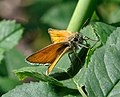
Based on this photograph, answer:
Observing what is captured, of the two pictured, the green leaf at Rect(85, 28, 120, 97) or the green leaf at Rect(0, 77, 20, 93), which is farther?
the green leaf at Rect(0, 77, 20, 93)

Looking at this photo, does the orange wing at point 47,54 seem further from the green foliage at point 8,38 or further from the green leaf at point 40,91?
the green foliage at point 8,38

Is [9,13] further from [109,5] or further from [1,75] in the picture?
[1,75]

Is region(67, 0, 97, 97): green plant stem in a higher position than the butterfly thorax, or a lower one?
higher

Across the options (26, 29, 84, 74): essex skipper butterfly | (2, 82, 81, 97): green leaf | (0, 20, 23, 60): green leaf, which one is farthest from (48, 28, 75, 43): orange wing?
(0, 20, 23, 60): green leaf

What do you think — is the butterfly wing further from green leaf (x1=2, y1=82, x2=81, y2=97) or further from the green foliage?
the green foliage

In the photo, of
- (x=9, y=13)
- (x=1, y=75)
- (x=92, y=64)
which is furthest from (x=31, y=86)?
(x=9, y=13)

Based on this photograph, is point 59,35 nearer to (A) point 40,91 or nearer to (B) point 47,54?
(B) point 47,54

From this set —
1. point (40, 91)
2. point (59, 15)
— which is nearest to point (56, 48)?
point (40, 91)
